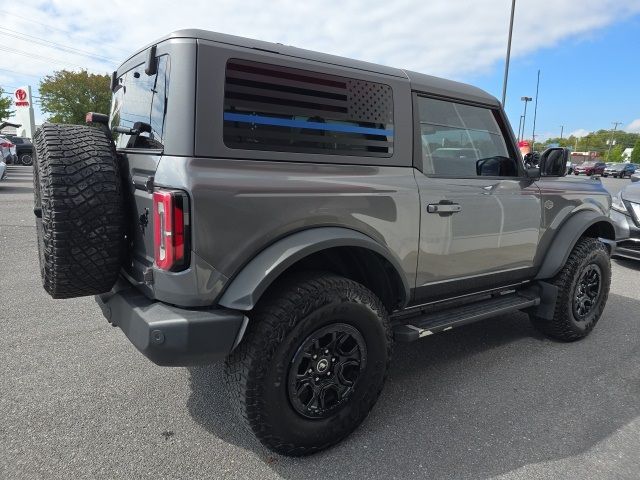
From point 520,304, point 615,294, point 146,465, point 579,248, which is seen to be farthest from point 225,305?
point 615,294

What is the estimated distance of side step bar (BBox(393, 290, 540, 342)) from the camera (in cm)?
281

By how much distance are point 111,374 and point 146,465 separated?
102 cm

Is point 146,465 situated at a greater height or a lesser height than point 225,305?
lesser

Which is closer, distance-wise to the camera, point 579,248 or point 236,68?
point 236,68

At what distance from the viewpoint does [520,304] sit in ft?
11.6

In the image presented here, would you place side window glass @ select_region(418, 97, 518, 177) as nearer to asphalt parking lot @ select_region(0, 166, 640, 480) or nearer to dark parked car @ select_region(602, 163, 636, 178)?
asphalt parking lot @ select_region(0, 166, 640, 480)

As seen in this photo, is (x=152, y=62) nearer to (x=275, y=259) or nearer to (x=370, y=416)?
(x=275, y=259)

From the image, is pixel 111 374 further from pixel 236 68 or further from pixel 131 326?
pixel 236 68

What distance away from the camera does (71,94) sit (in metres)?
39.0

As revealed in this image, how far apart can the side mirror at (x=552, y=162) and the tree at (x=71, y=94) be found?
41679mm

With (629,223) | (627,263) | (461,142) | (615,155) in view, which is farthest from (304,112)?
(615,155)

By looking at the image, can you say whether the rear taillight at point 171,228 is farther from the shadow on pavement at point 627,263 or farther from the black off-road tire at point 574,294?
the shadow on pavement at point 627,263

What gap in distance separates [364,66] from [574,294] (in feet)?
8.76

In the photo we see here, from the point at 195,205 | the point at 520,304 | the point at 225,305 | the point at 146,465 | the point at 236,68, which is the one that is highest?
the point at 236,68
